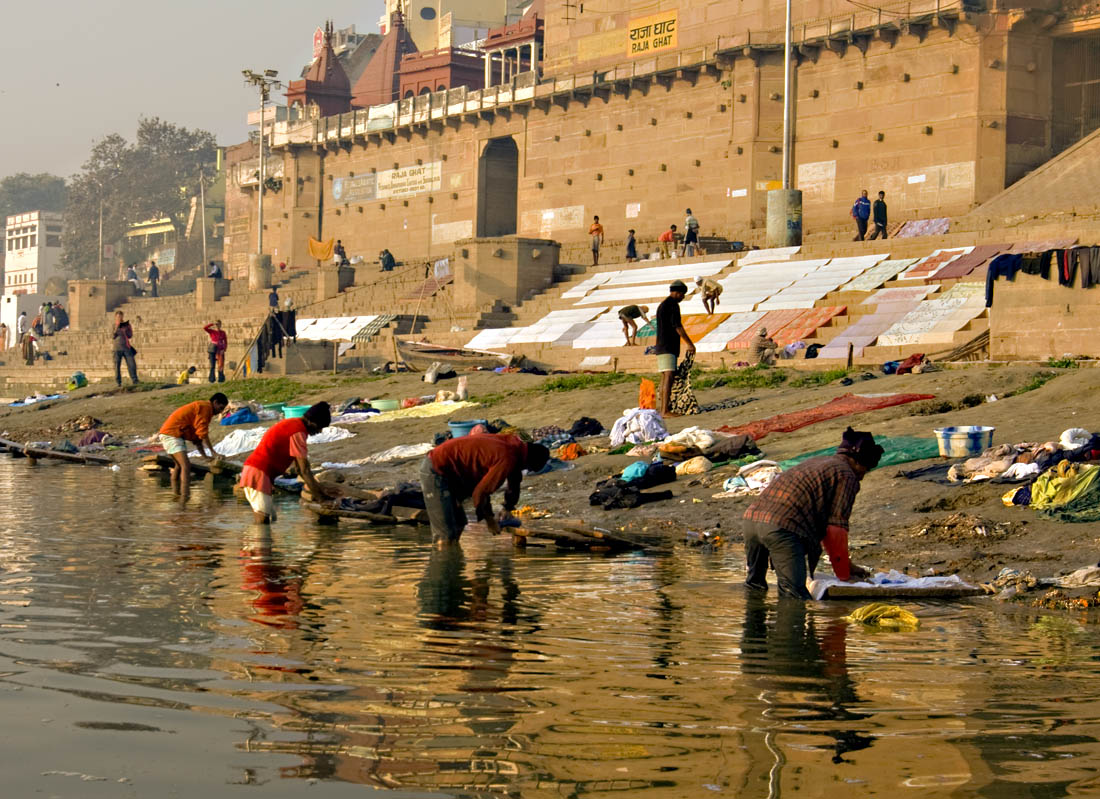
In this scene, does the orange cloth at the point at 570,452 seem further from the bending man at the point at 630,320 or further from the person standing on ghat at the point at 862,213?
the person standing on ghat at the point at 862,213

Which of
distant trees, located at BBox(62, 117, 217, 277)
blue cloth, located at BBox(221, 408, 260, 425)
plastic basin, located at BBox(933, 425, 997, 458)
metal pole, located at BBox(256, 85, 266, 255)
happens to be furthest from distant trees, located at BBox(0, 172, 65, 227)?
plastic basin, located at BBox(933, 425, 997, 458)

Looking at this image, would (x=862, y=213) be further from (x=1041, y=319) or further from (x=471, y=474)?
(x=471, y=474)


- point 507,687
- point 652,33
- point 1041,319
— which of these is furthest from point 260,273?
Answer: point 507,687

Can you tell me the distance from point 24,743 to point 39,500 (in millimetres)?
10978

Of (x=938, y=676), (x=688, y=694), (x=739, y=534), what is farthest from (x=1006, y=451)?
(x=688, y=694)

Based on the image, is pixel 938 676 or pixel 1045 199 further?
pixel 1045 199

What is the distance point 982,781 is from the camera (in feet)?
14.0

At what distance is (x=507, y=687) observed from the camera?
5.59m

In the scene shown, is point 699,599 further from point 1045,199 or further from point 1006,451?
point 1045,199

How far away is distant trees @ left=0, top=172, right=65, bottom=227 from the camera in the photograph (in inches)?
5527

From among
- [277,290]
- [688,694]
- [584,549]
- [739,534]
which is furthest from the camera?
[277,290]

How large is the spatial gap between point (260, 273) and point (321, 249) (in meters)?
2.94

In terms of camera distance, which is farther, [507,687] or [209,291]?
[209,291]

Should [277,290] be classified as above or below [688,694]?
above
